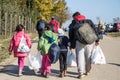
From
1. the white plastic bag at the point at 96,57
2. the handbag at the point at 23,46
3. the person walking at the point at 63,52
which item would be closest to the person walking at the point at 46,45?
the person walking at the point at 63,52

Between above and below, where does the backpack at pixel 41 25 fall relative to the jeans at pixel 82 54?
above

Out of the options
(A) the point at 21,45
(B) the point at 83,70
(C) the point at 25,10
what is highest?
(C) the point at 25,10

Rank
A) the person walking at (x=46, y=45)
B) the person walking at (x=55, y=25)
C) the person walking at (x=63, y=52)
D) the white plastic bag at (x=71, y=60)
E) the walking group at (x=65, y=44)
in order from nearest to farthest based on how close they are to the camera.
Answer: the walking group at (x=65, y=44)
the person walking at (x=46, y=45)
the person walking at (x=63, y=52)
the white plastic bag at (x=71, y=60)
the person walking at (x=55, y=25)

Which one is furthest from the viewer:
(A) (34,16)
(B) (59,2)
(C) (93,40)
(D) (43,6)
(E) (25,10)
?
(B) (59,2)

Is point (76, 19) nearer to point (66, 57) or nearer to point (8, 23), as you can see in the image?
point (66, 57)

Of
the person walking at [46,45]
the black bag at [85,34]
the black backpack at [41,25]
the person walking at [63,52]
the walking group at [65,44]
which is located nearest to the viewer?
the black bag at [85,34]

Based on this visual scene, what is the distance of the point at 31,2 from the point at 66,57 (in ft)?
135

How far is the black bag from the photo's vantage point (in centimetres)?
1098

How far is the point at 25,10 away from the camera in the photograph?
46531mm

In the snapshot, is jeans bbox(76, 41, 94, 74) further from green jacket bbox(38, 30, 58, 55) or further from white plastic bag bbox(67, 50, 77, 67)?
green jacket bbox(38, 30, 58, 55)

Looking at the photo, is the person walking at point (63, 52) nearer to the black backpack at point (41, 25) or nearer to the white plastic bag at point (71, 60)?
the white plastic bag at point (71, 60)

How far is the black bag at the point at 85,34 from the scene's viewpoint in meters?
11.0

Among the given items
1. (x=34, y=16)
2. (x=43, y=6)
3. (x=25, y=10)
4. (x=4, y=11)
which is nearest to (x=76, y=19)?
(x=4, y=11)

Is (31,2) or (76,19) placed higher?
(31,2)
